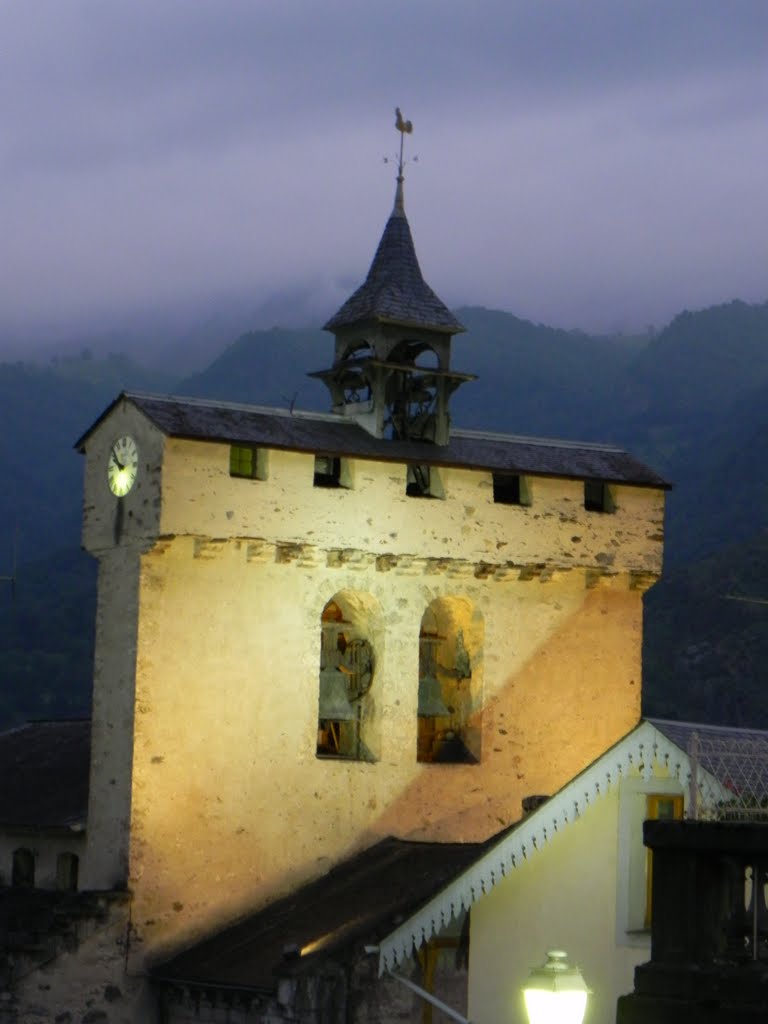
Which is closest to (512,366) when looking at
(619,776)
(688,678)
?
(688,678)

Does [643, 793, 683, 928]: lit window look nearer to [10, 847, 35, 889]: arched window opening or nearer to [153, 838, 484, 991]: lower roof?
[153, 838, 484, 991]: lower roof

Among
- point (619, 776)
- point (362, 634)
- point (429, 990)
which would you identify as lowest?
point (429, 990)

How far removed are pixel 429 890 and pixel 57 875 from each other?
26.0 ft

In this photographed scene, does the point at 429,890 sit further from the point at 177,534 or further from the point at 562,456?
the point at 562,456

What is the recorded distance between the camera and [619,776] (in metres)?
23.4

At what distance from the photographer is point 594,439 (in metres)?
127

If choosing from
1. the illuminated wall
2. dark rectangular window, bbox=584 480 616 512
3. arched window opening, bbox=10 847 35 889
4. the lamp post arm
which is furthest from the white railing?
arched window opening, bbox=10 847 35 889

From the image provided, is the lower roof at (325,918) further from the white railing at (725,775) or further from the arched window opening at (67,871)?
the white railing at (725,775)

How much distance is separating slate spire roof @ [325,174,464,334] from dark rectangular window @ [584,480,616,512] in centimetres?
337

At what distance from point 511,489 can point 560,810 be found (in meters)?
13.7

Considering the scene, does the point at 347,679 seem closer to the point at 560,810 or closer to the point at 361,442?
the point at 361,442

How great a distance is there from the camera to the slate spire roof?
3712 cm

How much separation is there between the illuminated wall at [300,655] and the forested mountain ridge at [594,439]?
1385 inches

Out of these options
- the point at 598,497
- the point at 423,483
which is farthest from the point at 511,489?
the point at 598,497
